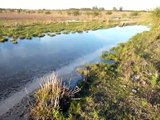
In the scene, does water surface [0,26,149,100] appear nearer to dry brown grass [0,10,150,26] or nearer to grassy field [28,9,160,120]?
grassy field [28,9,160,120]

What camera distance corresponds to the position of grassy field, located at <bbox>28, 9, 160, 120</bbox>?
12.1 metres

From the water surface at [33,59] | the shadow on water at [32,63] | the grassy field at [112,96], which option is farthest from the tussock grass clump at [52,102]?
the water surface at [33,59]

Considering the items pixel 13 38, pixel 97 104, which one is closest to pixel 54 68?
pixel 97 104

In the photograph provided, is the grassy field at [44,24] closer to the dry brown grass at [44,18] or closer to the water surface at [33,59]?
the dry brown grass at [44,18]

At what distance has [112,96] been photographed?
47.1 ft

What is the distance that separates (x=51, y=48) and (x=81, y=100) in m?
18.4

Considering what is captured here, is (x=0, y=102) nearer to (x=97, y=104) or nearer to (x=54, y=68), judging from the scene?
(x=97, y=104)

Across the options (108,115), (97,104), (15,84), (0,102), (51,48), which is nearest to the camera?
(108,115)

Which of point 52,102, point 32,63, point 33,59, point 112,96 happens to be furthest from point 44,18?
point 52,102

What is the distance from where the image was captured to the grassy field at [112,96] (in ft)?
39.8

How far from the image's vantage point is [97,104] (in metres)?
13.1

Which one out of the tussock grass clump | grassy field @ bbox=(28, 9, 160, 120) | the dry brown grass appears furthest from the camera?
the dry brown grass

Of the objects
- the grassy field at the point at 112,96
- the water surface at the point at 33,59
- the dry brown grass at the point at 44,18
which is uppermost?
the grassy field at the point at 112,96

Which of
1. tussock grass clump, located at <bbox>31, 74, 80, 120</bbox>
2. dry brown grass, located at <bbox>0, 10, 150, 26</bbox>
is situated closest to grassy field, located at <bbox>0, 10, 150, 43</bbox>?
dry brown grass, located at <bbox>0, 10, 150, 26</bbox>
